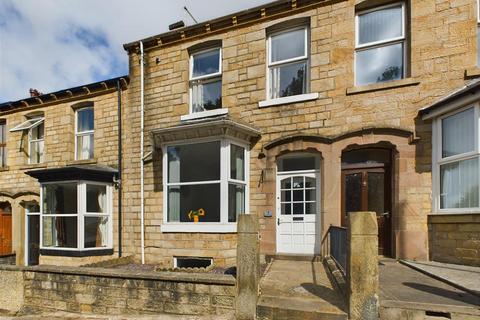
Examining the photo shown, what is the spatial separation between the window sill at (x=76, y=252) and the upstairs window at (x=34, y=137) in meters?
4.20

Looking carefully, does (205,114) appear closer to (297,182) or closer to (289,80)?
(289,80)

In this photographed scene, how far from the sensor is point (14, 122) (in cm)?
1287

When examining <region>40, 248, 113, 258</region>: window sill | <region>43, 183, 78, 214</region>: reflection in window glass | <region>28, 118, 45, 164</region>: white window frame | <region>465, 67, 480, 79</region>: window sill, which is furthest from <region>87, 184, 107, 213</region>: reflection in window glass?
<region>465, 67, 480, 79</region>: window sill

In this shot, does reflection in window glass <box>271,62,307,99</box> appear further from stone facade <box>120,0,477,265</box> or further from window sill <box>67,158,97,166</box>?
window sill <box>67,158,97,166</box>

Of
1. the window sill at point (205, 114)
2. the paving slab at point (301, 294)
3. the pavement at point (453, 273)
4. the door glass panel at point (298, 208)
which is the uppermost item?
the window sill at point (205, 114)

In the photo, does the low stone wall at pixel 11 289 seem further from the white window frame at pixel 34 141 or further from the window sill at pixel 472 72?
the window sill at pixel 472 72

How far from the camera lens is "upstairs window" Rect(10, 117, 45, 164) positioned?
40.7 ft

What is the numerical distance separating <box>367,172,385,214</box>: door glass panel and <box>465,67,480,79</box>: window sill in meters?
2.63

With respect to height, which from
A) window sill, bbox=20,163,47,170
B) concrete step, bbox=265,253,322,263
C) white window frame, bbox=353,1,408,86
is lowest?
concrete step, bbox=265,253,322,263

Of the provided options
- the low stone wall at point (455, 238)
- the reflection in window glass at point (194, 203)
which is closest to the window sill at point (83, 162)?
the reflection in window glass at point (194, 203)

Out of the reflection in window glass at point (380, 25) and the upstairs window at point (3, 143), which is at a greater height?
Result: the reflection in window glass at point (380, 25)

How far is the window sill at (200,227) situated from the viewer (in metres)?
8.09

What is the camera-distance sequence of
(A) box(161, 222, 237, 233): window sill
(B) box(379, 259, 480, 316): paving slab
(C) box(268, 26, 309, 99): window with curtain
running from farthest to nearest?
(C) box(268, 26, 309, 99): window with curtain < (A) box(161, 222, 237, 233): window sill < (B) box(379, 259, 480, 316): paving slab

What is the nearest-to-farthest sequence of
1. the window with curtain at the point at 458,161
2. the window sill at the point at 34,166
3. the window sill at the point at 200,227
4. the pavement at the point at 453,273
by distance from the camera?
1. the pavement at the point at 453,273
2. the window with curtain at the point at 458,161
3. the window sill at the point at 200,227
4. the window sill at the point at 34,166
